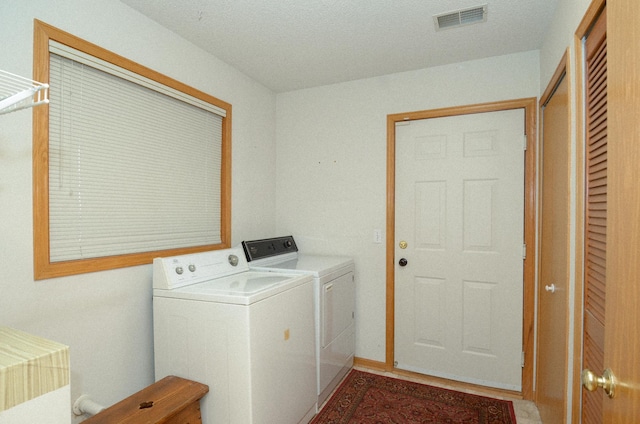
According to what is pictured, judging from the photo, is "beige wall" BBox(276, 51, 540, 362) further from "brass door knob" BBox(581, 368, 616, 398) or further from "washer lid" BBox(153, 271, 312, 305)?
"brass door knob" BBox(581, 368, 616, 398)

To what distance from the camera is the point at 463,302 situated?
2.61 metres

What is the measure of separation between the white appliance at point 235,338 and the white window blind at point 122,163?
330 millimetres

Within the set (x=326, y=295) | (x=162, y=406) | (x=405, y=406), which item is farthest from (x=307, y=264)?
(x=162, y=406)

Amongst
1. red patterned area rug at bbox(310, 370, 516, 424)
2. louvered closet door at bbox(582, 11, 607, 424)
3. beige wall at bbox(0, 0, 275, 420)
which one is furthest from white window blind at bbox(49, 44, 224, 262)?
louvered closet door at bbox(582, 11, 607, 424)

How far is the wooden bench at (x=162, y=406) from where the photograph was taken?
1383 millimetres

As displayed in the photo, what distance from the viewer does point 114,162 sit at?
1842 millimetres

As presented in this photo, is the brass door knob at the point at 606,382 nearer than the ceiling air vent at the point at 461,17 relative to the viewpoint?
Yes

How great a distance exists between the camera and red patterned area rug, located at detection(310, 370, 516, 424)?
2.17m

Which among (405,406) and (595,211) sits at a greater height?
(595,211)

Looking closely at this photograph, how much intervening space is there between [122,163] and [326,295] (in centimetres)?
151

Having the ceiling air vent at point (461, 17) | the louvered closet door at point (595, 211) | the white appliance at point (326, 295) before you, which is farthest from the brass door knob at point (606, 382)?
the ceiling air vent at point (461, 17)

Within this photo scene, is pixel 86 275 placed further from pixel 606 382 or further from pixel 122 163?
pixel 606 382

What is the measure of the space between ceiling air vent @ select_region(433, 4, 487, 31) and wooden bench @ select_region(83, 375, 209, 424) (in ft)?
7.90

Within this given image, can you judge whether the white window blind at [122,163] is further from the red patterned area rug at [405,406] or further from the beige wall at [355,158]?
the red patterned area rug at [405,406]
